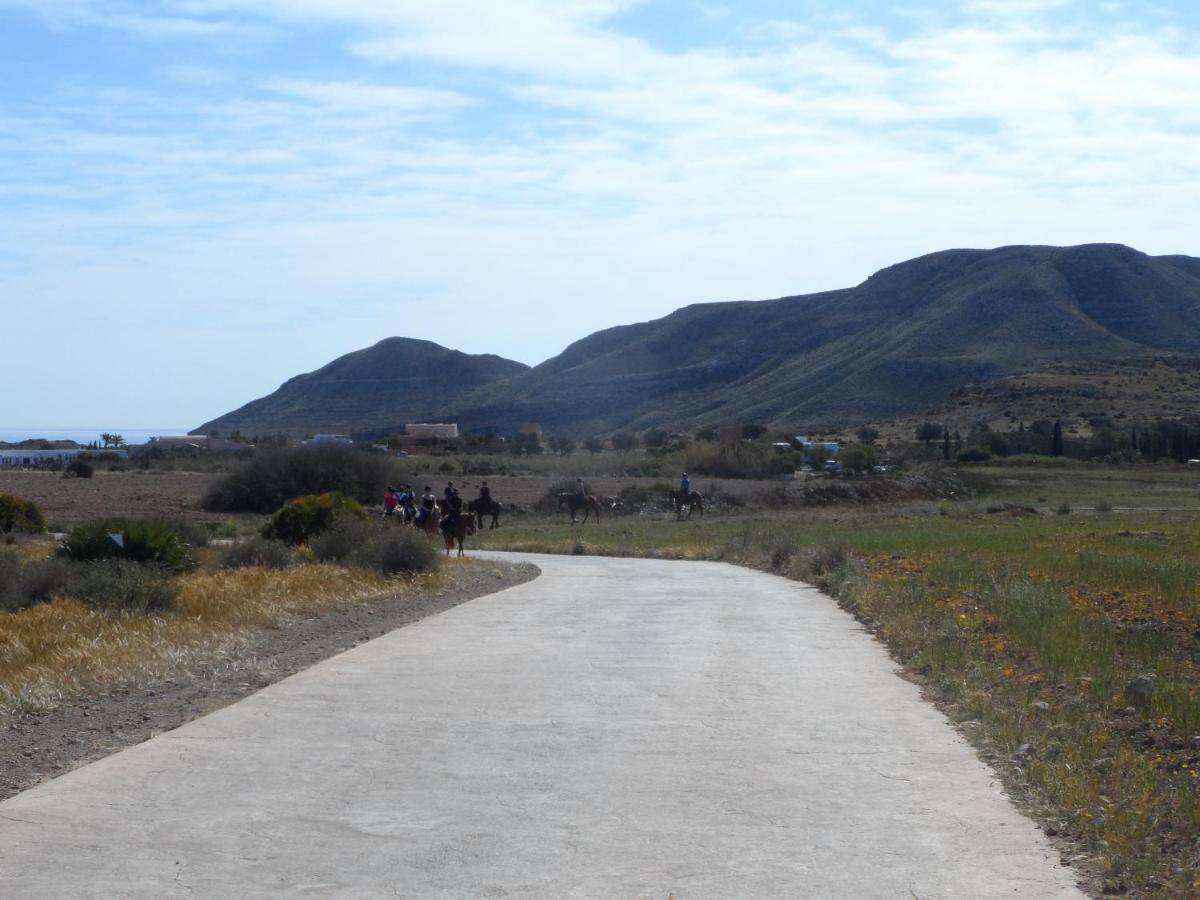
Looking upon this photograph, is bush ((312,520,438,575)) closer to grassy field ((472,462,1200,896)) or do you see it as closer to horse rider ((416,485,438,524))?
grassy field ((472,462,1200,896))

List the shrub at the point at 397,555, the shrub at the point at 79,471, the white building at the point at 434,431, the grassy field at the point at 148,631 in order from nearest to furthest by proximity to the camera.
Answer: the grassy field at the point at 148,631 < the shrub at the point at 397,555 < the shrub at the point at 79,471 < the white building at the point at 434,431

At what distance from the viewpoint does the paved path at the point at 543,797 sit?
21.4ft

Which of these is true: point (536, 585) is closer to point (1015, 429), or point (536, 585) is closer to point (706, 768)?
point (706, 768)

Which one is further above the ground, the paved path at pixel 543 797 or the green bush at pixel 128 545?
the green bush at pixel 128 545

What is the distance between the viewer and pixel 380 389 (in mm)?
165625

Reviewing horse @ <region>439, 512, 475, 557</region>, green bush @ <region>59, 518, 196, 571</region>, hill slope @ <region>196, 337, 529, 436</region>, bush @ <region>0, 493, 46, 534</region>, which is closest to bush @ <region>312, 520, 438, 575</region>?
green bush @ <region>59, 518, 196, 571</region>

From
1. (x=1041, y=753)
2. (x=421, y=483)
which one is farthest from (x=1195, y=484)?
(x=1041, y=753)

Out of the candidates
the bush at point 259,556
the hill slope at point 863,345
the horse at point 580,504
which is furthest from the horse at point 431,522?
the hill slope at point 863,345

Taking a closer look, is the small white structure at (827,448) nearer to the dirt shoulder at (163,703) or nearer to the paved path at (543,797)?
the dirt shoulder at (163,703)

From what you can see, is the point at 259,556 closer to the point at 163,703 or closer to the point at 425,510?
the point at 425,510

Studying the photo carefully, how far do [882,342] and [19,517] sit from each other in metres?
92.7

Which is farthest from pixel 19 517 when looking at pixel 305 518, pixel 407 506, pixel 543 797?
pixel 543 797

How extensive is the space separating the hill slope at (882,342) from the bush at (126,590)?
9531 cm

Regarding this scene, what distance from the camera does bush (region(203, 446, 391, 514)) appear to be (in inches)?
2237
